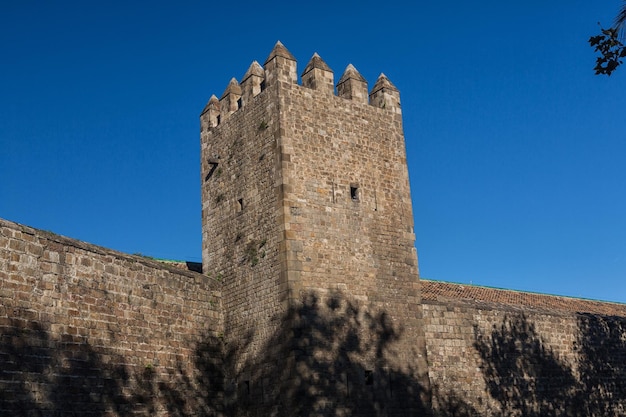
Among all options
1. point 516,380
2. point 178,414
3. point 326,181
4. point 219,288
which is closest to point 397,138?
point 326,181

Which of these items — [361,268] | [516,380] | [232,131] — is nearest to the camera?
[361,268]

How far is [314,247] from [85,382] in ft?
18.3

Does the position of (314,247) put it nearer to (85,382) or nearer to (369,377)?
(369,377)

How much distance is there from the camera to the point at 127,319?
15117 millimetres

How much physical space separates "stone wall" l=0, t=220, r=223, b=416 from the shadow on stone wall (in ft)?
0.06

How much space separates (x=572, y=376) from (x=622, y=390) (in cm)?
238

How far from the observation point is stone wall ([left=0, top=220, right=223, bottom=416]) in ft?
42.2

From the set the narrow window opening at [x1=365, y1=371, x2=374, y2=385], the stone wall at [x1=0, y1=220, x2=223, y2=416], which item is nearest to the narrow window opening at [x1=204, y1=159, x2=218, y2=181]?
the stone wall at [x1=0, y1=220, x2=223, y2=416]

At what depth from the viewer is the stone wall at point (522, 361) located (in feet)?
61.7

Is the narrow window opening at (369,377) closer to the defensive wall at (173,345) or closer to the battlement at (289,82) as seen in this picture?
the defensive wall at (173,345)

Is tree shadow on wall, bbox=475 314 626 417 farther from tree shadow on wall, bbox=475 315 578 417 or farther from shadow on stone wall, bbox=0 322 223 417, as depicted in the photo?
shadow on stone wall, bbox=0 322 223 417

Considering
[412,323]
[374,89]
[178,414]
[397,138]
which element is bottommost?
[178,414]

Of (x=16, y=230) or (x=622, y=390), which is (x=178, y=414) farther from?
(x=622, y=390)

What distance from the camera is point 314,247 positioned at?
54.4ft
